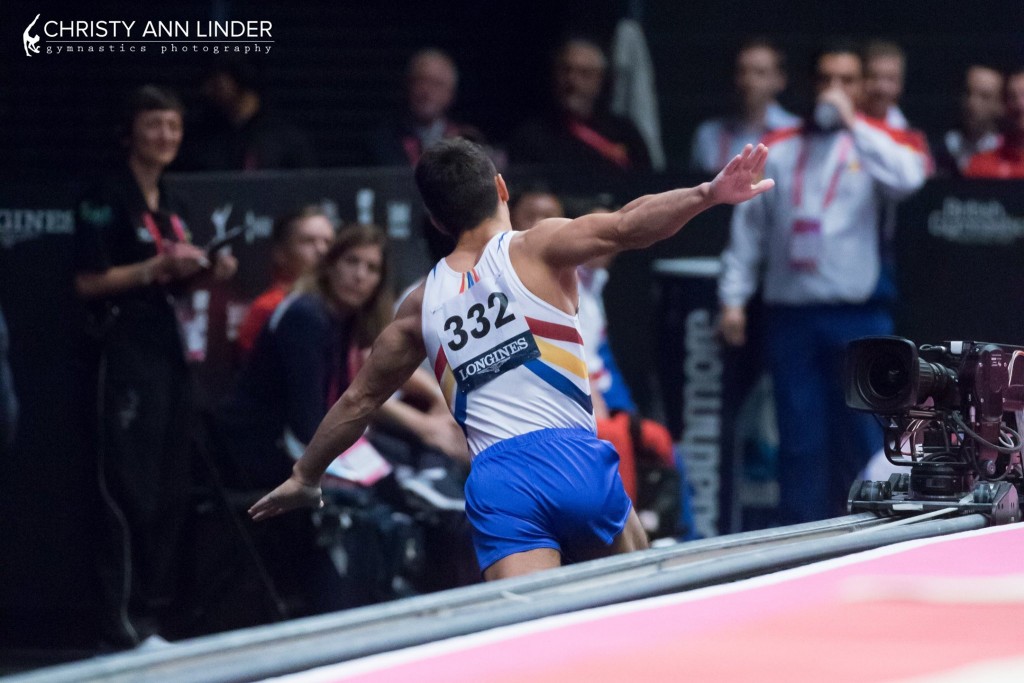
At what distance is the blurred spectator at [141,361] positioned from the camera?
23.6 feet

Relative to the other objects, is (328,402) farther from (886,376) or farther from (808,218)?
(886,376)

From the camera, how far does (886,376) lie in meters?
4.59

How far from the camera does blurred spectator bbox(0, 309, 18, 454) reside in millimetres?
6988

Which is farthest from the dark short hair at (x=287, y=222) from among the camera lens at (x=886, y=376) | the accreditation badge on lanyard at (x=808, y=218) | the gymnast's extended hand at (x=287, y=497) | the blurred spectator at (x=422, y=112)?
the camera lens at (x=886, y=376)

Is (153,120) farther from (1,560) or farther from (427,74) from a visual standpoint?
(1,560)

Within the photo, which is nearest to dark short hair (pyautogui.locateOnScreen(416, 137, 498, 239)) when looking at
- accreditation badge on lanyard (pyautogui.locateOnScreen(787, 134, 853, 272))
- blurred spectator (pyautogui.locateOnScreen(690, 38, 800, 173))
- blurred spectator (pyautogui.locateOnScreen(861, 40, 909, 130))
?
accreditation badge on lanyard (pyautogui.locateOnScreen(787, 134, 853, 272))

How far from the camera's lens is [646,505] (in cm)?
773

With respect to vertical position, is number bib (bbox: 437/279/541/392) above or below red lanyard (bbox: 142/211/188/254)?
below

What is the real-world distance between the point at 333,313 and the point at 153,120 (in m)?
1.15

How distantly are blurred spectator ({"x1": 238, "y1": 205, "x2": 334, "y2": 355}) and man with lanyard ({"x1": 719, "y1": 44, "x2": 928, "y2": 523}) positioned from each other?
193 cm

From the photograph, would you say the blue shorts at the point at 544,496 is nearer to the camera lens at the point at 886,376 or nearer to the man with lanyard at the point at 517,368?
the man with lanyard at the point at 517,368

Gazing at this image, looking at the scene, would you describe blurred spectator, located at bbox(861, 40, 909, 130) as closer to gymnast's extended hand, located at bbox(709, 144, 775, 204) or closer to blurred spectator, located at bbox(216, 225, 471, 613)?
blurred spectator, located at bbox(216, 225, 471, 613)

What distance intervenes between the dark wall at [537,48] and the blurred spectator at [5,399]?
105 inches

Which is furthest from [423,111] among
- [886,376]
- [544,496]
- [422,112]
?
[886,376]
